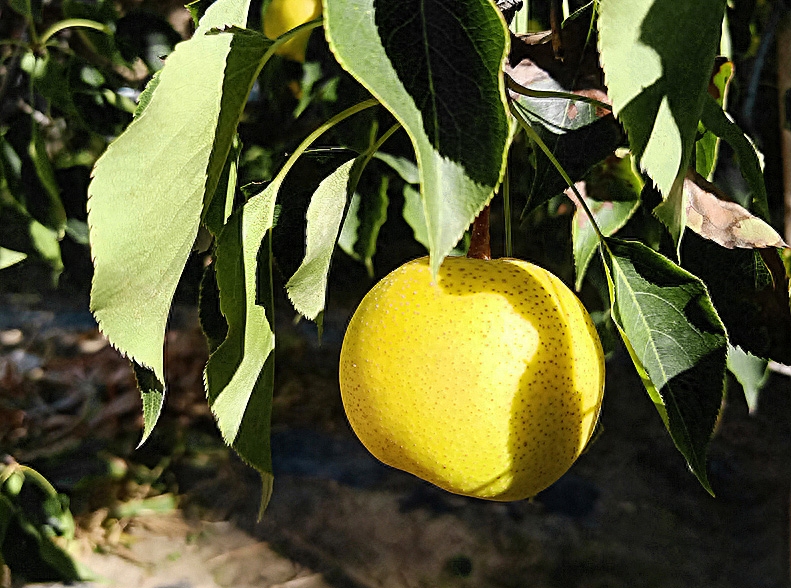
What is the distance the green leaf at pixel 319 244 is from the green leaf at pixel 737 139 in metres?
0.23

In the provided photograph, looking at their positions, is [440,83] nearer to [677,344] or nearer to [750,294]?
[677,344]

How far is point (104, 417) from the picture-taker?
212 cm

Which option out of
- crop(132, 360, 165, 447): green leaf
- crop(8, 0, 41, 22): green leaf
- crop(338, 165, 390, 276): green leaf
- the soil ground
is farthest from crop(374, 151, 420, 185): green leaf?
the soil ground

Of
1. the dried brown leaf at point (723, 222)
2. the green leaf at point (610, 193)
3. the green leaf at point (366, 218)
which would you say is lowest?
the green leaf at point (366, 218)

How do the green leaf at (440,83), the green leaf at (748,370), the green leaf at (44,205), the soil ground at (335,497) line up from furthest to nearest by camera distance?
1. the soil ground at (335,497)
2. the green leaf at (44,205)
3. the green leaf at (748,370)
4. the green leaf at (440,83)

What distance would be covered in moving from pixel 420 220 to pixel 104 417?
5.07 feet

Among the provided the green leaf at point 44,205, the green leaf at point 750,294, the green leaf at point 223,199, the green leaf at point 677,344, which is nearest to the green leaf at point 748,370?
the green leaf at point 750,294

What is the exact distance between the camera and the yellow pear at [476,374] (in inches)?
17.3

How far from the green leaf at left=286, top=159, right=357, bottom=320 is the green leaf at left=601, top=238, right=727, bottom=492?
177 millimetres

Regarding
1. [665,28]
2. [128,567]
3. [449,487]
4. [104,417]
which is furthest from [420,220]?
[104,417]

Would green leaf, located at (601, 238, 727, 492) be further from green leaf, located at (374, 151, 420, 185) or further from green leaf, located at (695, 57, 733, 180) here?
green leaf, located at (374, 151, 420, 185)

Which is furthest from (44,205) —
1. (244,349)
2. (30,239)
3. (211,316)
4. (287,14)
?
(244,349)

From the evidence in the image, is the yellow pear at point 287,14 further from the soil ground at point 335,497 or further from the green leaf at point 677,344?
the soil ground at point 335,497

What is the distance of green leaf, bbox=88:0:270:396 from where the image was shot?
360 millimetres
